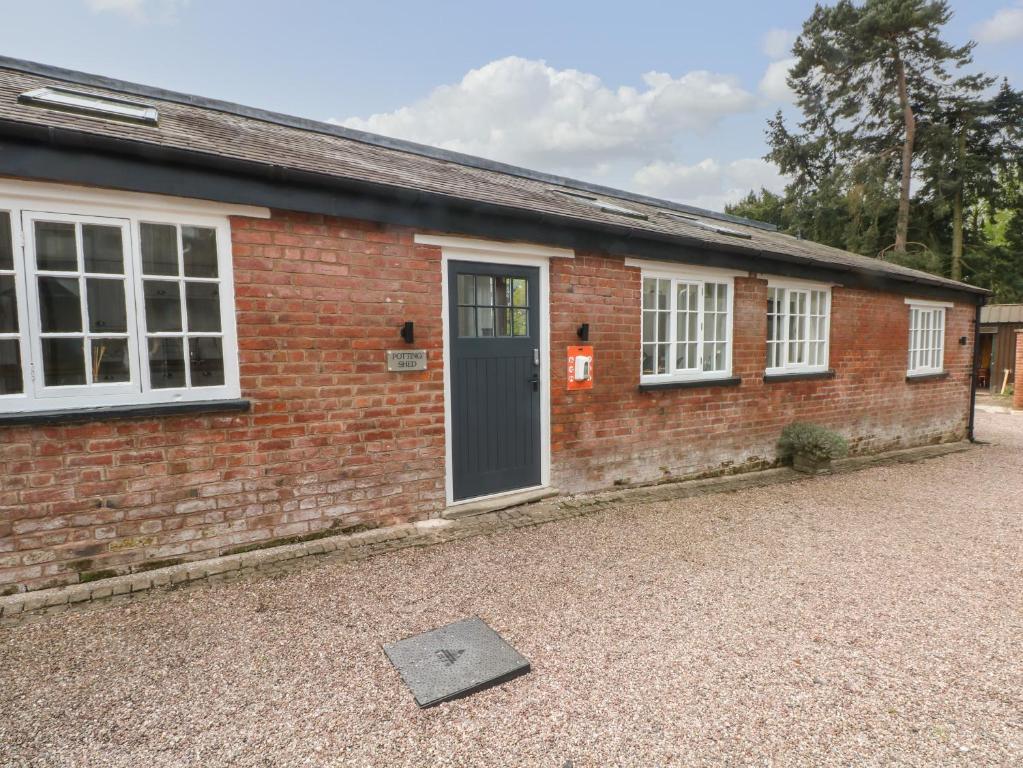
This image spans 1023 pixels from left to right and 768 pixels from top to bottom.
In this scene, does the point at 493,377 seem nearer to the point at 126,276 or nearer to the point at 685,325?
the point at 685,325

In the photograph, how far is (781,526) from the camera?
15.7ft

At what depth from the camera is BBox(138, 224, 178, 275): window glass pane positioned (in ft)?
11.4

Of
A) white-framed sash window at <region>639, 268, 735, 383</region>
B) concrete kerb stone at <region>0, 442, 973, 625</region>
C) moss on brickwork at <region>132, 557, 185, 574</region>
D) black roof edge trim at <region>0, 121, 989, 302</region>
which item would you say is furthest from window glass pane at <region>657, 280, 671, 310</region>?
moss on brickwork at <region>132, 557, 185, 574</region>

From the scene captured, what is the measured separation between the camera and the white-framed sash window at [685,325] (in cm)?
593

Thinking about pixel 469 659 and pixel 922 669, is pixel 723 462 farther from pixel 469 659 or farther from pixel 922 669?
pixel 469 659

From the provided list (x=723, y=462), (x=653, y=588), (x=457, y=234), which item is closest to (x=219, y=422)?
(x=457, y=234)

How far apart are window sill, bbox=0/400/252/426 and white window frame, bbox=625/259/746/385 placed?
4026 mm

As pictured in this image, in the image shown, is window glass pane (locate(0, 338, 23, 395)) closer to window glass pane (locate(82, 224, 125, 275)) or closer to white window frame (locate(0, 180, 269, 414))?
white window frame (locate(0, 180, 269, 414))

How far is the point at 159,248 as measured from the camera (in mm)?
3529

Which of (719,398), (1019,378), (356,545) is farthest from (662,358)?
(1019,378)

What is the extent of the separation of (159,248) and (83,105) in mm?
1422

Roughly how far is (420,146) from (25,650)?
6401mm

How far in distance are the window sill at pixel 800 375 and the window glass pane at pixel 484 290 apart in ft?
13.4

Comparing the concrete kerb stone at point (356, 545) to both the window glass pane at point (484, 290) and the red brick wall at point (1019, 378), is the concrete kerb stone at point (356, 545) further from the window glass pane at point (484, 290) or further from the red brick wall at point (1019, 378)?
the red brick wall at point (1019, 378)
